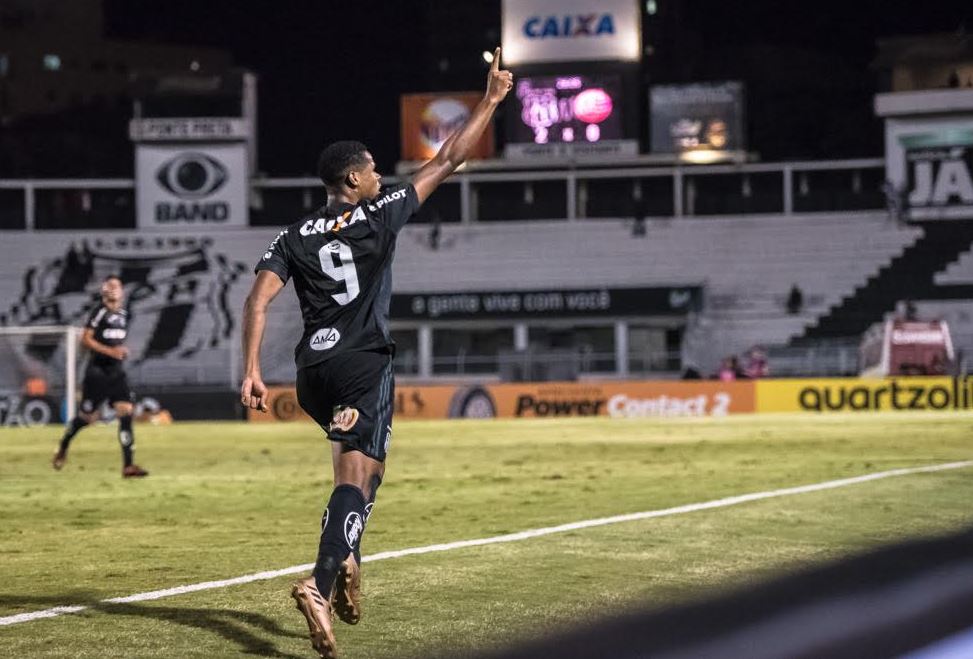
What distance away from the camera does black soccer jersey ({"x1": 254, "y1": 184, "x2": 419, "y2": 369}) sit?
5527 millimetres

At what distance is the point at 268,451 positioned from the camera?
2159cm

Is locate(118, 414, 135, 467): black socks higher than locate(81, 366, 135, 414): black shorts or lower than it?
lower

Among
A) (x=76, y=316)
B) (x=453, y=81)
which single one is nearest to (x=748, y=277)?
(x=76, y=316)

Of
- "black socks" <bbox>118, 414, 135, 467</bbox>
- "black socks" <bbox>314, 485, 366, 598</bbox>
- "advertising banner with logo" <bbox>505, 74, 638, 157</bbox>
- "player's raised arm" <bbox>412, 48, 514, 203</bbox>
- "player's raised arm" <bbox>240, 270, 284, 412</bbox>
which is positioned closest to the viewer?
"black socks" <bbox>314, 485, 366, 598</bbox>

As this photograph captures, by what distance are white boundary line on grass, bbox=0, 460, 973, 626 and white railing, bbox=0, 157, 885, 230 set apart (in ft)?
137

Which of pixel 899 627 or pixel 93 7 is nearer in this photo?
pixel 899 627

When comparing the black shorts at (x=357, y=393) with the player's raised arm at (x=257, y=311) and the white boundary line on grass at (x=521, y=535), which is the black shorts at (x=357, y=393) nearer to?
the player's raised arm at (x=257, y=311)

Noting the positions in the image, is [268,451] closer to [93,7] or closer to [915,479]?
[915,479]

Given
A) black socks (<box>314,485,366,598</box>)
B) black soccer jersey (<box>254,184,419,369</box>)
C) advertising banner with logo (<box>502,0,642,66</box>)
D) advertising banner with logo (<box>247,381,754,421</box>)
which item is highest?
advertising banner with logo (<box>502,0,642,66</box>)

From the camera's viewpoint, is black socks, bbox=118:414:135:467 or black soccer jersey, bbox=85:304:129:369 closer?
black socks, bbox=118:414:135:467

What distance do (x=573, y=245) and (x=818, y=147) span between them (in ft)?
109

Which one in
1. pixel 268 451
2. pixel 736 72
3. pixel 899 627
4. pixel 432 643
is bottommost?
pixel 268 451

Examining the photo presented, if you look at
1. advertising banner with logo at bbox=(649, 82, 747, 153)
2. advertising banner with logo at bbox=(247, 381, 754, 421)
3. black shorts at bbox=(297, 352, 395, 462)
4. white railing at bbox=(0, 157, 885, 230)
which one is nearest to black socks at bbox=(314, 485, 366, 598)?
black shorts at bbox=(297, 352, 395, 462)

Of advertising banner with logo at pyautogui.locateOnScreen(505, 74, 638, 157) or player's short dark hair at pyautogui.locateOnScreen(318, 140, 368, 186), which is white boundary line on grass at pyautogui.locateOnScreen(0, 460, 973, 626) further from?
advertising banner with logo at pyautogui.locateOnScreen(505, 74, 638, 157)
